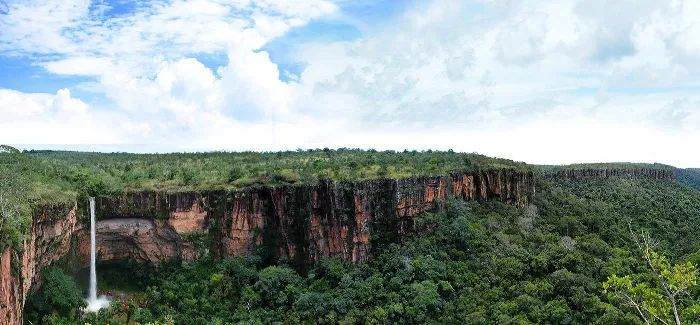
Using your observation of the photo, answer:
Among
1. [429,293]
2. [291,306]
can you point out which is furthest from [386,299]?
[291,306]

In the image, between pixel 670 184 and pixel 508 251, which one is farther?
pixel 670 184

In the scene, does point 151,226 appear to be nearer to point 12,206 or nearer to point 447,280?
point 12,206

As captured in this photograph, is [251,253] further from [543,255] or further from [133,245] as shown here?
[543,255]

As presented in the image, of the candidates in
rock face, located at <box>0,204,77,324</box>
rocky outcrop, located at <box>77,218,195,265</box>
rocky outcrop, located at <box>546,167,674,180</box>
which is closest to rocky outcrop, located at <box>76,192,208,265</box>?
rocky outcrop, located at <box>77,218,195,265</box>

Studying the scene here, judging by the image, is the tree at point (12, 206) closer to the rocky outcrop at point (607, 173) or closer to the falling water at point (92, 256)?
the falling water at point (92, 256)

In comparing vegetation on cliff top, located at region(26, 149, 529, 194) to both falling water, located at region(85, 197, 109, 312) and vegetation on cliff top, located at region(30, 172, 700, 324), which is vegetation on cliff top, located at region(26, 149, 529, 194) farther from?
vegetation on cliff top, located at region(30, 172, 700, 324)

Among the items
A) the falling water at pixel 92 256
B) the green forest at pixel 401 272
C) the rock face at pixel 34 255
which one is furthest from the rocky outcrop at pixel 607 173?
the rock face at pixel 34 255

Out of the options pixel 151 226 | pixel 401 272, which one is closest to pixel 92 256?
pixel 151 226
